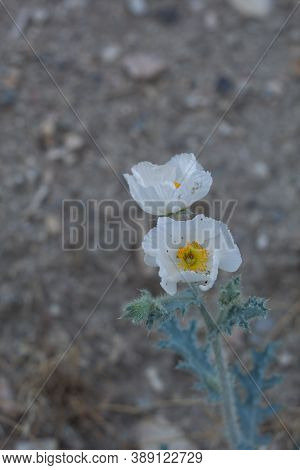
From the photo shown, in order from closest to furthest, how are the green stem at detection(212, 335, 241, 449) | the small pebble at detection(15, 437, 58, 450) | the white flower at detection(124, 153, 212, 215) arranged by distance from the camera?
the white flower at detection(124, 153, 212, 215)
the green stem at detection(212, 335, 241, 449)
the small pebble at detection(15, 437, 58, 450)

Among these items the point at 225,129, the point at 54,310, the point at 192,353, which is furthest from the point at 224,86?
the point at 192,353

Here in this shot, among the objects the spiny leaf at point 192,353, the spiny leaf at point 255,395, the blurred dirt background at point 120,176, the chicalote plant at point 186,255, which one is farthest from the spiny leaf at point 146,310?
the blurred dirt background at point 120,176

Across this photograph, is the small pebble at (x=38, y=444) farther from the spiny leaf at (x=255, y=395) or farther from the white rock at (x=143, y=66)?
the white rock at (x=143, y=66)

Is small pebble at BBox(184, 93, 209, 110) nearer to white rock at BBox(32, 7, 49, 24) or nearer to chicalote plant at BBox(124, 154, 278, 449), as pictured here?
white rock at BBox(32, 7, 49, 24)

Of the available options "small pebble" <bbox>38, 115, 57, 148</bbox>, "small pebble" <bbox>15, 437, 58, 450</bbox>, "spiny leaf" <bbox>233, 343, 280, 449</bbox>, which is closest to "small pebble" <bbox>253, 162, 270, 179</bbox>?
"small pebble" <bbox>38, 115, 57, 148</bbox>

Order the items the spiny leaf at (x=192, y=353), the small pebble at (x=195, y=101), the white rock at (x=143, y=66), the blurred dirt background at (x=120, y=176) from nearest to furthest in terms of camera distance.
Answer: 1. the spiny leaf at (x=192, y=353)
2. the blurred dirt background at (x=120, y=176)
3. the small pebble at (x=195, y=101)
4. the white rock at (x=143, y=66)
